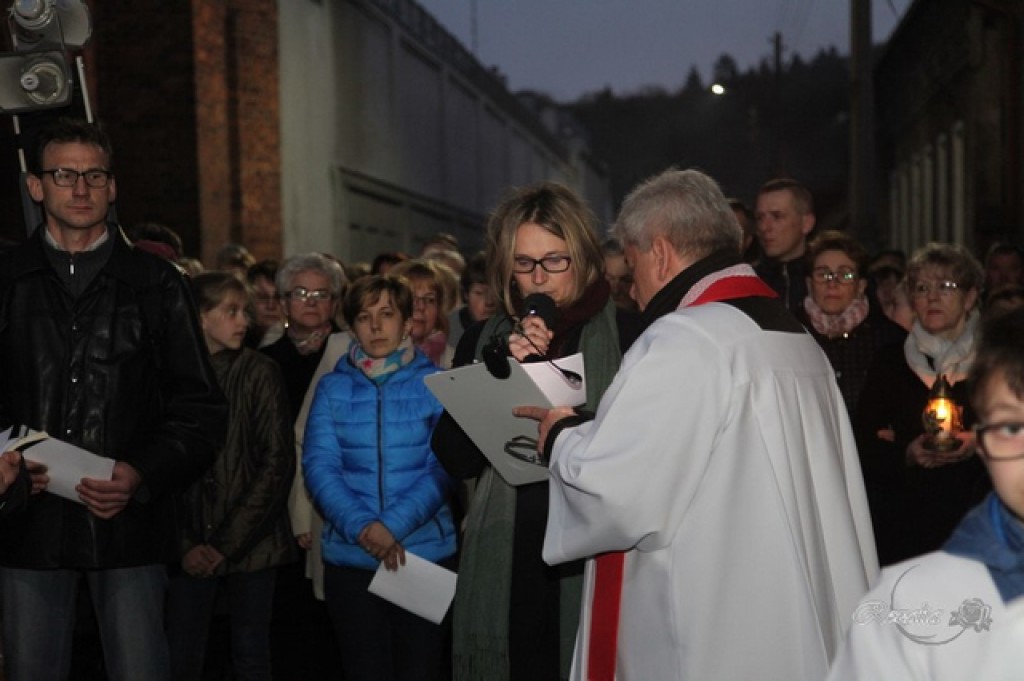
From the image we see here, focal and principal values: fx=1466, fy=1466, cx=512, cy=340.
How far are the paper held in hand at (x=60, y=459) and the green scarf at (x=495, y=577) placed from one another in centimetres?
115

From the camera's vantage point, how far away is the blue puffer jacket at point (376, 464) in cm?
555

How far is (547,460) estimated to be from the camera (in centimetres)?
397

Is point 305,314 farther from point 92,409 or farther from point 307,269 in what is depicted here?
point 92,409

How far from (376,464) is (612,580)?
2.04m

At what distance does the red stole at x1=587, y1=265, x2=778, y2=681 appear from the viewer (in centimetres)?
374

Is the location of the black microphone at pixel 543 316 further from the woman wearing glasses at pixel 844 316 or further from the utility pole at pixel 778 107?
the utility pole at pixel 778 107

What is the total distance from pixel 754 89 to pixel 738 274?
192ft

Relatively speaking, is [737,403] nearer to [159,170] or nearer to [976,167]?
[159,170]

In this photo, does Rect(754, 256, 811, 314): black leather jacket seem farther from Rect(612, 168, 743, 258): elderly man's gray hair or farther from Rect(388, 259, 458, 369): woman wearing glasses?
Rect(612, 168, 743, 258): elderly man's gray hair

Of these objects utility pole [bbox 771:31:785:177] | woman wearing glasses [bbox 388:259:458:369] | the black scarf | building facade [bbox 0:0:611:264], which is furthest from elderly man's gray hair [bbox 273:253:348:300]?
utility pole [bbox 771:31:785:177]

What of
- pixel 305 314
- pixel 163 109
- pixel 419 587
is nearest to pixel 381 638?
pixel 419 587

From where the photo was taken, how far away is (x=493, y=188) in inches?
1469

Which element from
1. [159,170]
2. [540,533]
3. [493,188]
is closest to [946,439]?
[540,533]

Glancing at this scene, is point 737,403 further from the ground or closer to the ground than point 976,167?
closer to the ground
